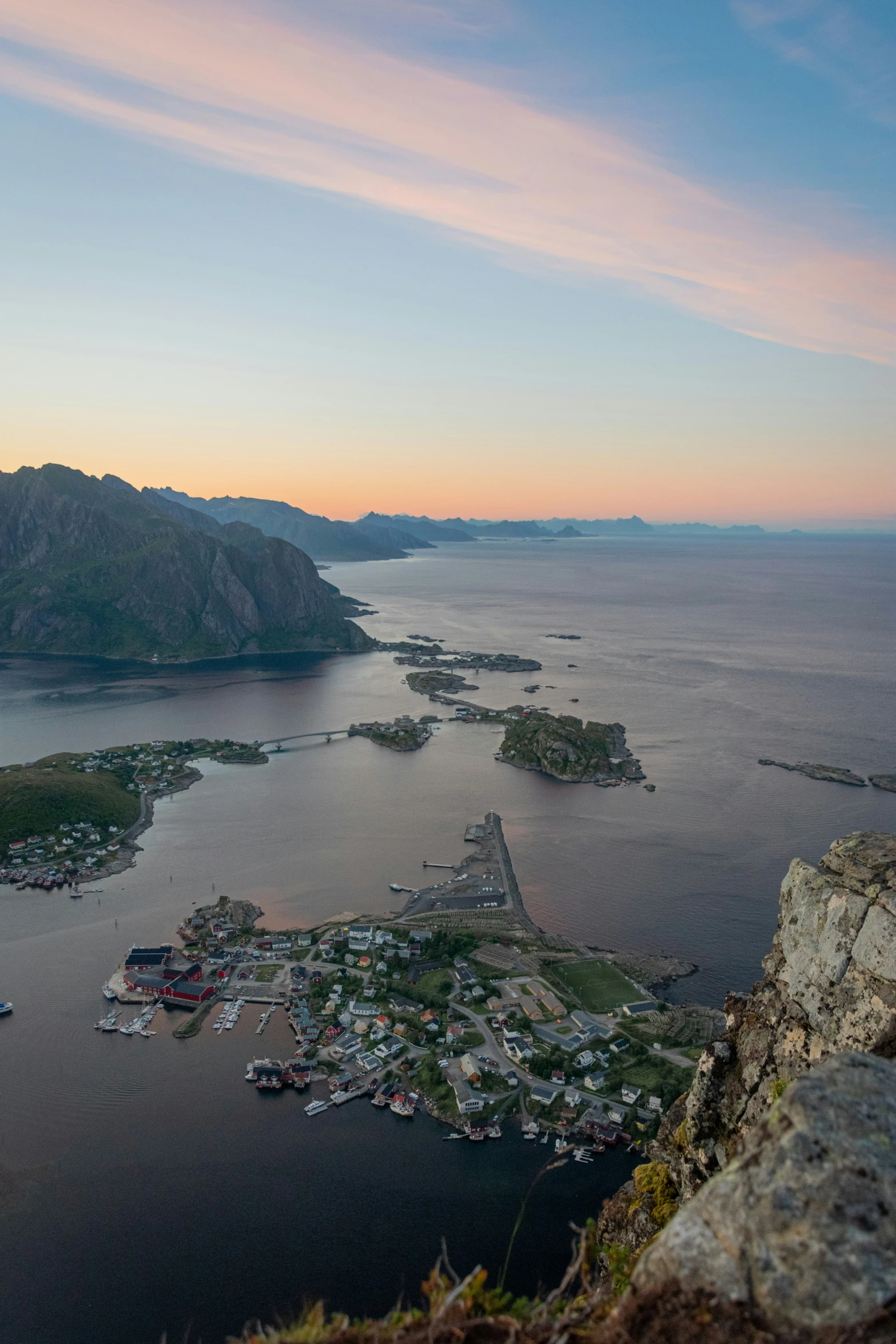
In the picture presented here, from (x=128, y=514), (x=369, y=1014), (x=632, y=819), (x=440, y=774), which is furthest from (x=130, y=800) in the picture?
(x=128, y=514)

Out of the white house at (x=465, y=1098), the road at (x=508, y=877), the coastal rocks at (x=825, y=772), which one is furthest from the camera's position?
the coastal rocks at (x=825, y=772)

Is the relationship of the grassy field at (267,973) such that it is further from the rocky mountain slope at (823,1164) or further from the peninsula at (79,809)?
the rocky mountain slope at (823,1164)

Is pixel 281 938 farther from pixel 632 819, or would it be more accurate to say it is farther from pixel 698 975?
pixel 632 819

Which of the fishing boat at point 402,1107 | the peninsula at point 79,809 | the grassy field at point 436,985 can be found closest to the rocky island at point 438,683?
the peninsula at point 79,809

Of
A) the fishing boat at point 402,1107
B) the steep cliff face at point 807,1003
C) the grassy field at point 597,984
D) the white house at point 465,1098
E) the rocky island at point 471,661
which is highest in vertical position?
the steep cliff face at point 807,1003

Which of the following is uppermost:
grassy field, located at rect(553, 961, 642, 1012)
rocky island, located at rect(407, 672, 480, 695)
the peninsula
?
rocky island, located at rect(407, 672, 480, 695)

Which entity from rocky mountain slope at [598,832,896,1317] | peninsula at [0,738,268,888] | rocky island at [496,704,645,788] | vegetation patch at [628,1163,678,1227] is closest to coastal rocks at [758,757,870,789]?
rocky island at [496,704,645,788]

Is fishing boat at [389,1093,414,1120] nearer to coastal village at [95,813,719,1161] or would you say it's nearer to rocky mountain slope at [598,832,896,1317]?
coastal village at [95,813,719,1161]

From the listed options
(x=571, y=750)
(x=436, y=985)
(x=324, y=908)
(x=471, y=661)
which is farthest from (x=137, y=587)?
(x=436, y=985)
